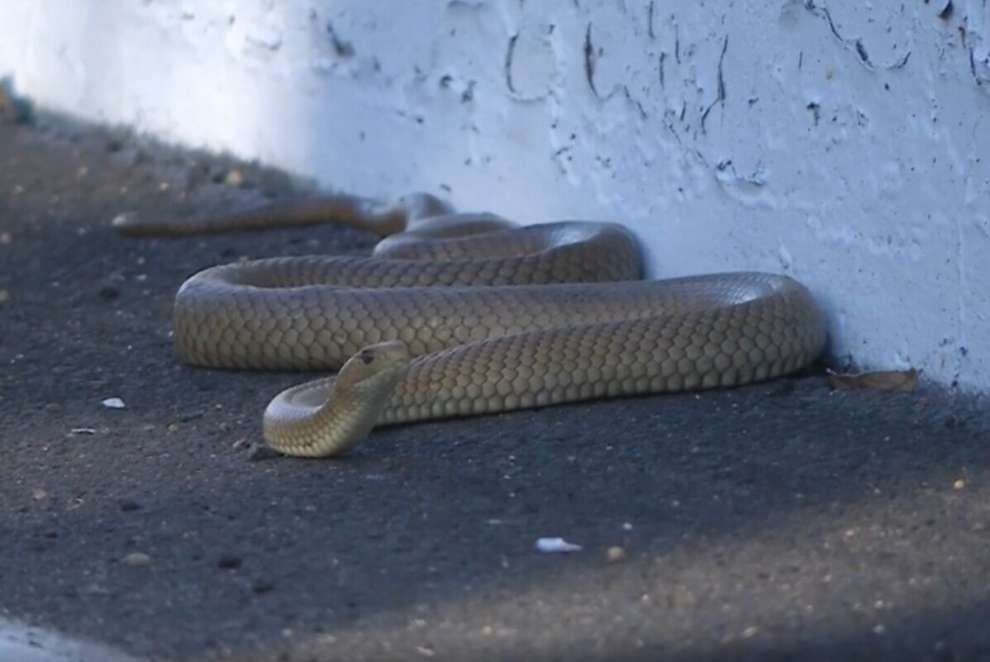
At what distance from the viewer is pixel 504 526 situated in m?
4.23

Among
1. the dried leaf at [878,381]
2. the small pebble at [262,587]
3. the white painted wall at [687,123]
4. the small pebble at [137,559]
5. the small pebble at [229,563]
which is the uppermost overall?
the white painted wall at [687,123]

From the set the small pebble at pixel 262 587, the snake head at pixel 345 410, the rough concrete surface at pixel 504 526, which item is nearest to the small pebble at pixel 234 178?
the rough concrete surface at pixel 504 526

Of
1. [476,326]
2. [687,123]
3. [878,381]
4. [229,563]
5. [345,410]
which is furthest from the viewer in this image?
[687,123]

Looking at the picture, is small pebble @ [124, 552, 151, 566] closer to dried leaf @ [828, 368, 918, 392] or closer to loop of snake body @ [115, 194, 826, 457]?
loop of snake body @ [115, 194, 826, 457]

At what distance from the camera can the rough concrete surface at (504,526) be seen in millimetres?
3609

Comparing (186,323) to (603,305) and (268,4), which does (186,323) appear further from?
(268,4)

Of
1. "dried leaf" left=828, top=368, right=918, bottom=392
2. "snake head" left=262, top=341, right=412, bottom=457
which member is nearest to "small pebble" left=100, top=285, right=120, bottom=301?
"snake head" left=262, top=341, right=412, bottom=457

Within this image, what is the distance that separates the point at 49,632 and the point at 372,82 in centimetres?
417

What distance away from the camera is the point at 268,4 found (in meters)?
8.21

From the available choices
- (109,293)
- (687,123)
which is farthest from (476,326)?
(109,293)

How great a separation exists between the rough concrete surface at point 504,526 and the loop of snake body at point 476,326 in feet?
0.23

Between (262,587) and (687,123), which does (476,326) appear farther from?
(262,587)

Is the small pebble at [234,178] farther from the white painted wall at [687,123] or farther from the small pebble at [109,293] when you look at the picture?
the small pebble at [109,293]

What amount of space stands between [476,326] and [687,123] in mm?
882
